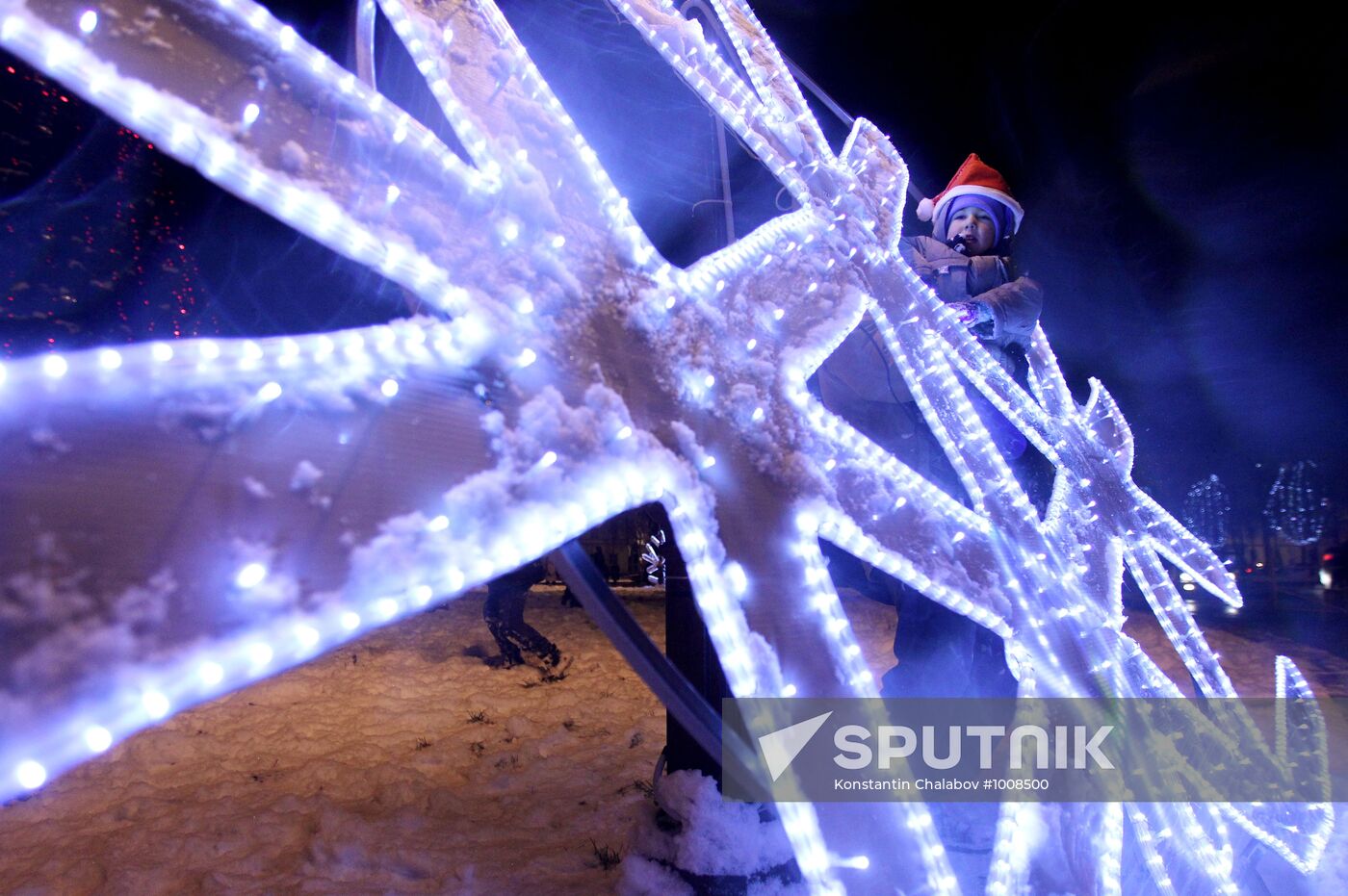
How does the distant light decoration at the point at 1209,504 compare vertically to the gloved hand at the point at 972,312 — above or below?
above

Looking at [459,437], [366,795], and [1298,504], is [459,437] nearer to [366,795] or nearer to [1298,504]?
[366,795]

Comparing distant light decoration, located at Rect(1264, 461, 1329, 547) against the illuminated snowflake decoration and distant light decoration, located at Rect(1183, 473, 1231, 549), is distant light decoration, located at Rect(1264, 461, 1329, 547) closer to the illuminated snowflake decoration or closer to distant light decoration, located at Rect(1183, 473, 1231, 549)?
distant light decoration, located at Rect(1183, 473, 1231, 549)

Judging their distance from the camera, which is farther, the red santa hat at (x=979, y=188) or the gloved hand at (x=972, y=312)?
the red santa hat at (x=979, y=188)

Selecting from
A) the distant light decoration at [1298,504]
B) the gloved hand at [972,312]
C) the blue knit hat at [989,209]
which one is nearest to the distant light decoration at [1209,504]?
the distant light decoration at [1298,504]

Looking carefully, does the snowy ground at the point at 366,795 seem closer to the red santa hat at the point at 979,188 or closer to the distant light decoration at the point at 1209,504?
the red santa hat at the point at 979,188

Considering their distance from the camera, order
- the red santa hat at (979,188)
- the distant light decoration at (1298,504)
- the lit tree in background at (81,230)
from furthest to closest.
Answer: the distant light decoration at (1298,504), the red santa hat at (979,188), the lit tree in background at (81,230)

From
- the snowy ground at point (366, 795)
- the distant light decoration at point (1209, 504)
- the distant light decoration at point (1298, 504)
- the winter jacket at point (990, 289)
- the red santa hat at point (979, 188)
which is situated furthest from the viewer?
the distant light decoration at point (1209, 504)

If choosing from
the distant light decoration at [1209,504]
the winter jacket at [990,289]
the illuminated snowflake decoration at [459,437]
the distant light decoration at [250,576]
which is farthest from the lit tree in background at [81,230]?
the distant light decoration at [1209,504]

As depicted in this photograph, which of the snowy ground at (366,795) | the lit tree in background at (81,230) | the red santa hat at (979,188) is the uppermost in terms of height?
the red santa hat at (979,188)

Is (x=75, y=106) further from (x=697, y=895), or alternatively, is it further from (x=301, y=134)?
(x=697, y=895)

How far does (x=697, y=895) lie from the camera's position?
2.18 metres

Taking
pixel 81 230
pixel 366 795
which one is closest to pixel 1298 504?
pixel 366 795

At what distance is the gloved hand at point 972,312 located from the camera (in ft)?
9.39

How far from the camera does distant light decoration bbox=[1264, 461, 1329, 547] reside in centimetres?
1212
